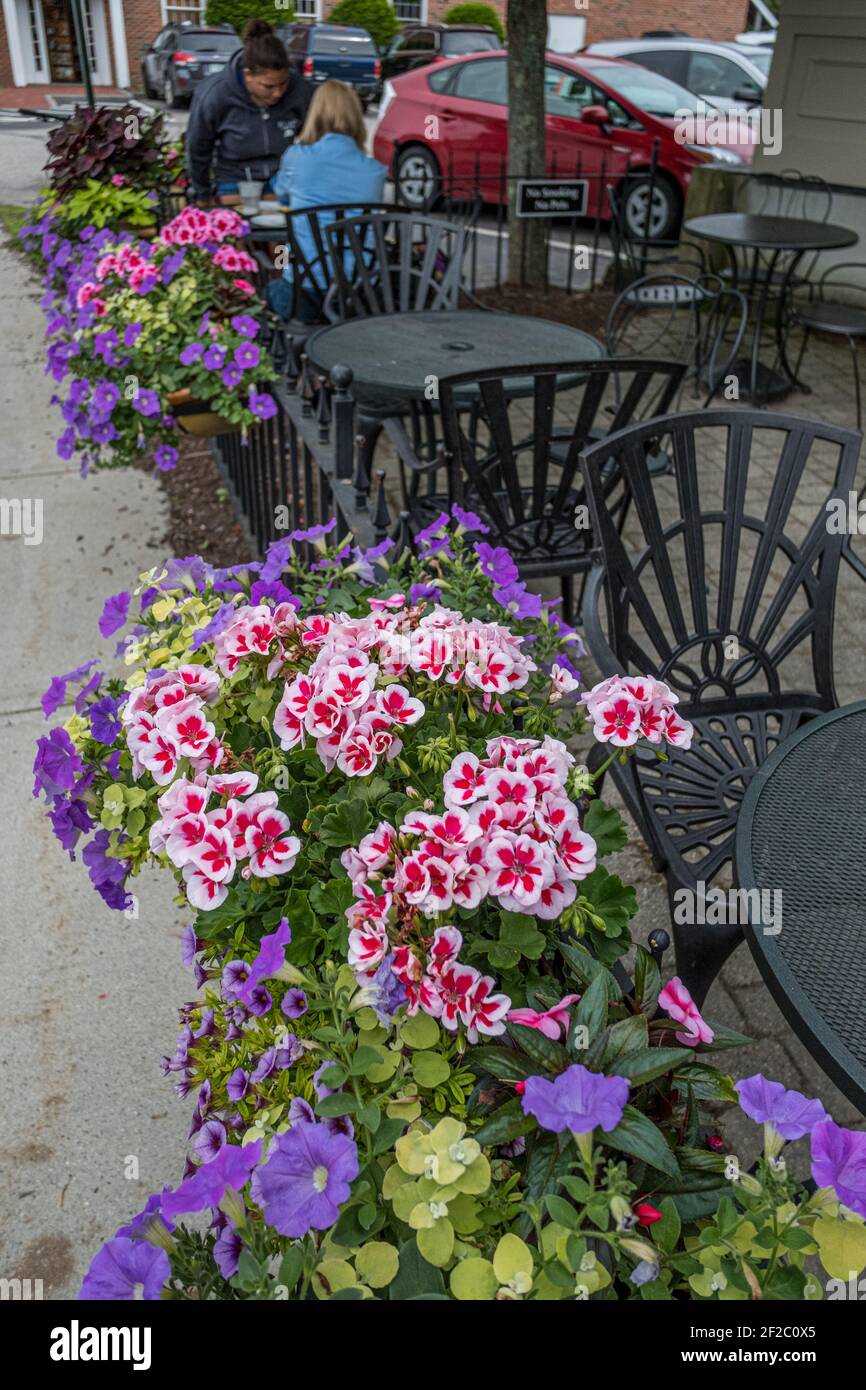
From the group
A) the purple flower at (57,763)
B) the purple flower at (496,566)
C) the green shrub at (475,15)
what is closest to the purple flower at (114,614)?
the purple flower at (57,763)

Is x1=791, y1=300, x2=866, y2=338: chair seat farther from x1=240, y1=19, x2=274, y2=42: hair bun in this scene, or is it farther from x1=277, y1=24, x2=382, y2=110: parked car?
x1=277, y1=24, x2=382, y2=110: parked car

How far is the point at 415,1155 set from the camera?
100cm

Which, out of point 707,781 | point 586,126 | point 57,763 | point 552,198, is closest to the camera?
point 57,763

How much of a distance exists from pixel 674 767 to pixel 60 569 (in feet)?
9.81

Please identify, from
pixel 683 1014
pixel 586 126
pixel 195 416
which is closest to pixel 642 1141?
pixel 683 1014

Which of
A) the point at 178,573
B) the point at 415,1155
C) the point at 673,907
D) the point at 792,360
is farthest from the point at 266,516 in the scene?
the point at 792,360

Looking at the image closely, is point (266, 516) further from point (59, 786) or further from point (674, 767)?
point (59, 786)

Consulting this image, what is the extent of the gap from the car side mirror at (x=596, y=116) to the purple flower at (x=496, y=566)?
Result: 9.49m

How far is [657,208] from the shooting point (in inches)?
398

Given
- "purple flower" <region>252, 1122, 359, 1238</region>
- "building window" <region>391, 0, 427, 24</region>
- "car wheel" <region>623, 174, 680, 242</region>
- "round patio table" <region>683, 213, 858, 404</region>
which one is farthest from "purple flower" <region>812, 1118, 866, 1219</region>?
"building window" <region>391, 0, 427, 24</region>

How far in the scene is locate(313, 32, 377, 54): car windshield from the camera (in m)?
20.2

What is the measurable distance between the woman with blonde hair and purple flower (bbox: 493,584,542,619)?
12.5ft

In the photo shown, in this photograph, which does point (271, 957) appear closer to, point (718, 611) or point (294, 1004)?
point (294, 1004)

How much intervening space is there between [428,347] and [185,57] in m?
20.8
